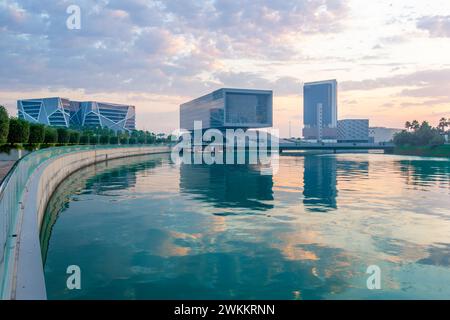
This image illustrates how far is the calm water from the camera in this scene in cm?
1295

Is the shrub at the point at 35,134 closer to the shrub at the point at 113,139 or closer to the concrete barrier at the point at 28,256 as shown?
the concrete barrier at the point at 28,256

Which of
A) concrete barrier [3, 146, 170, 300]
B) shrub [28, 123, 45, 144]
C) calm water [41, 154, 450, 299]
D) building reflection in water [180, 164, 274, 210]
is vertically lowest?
calm water [41, 154, 450, 299]

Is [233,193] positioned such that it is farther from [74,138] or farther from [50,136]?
[74,138]

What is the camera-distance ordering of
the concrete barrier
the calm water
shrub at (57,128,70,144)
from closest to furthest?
the concrete barrier, the calm water, shrub at (57,128,70,144)

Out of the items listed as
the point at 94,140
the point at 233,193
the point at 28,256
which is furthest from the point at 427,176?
the point at 94,140

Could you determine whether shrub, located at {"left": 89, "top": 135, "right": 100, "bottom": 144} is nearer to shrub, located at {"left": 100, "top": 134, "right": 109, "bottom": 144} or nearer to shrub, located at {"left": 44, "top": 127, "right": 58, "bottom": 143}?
shrub, located at {"left": 100, "top": 134, "right": 109, "bottom": 144}

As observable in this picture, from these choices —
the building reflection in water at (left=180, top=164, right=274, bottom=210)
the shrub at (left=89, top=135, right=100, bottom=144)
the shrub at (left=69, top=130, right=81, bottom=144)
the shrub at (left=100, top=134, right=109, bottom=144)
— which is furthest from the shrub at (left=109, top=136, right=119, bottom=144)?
the building reflection in water at (left=180, top=164, right=274, bottom=210)

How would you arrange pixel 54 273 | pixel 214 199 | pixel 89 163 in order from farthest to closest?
1. pixel 89 163
2. pixel 214 199
3. pixel 54 273
